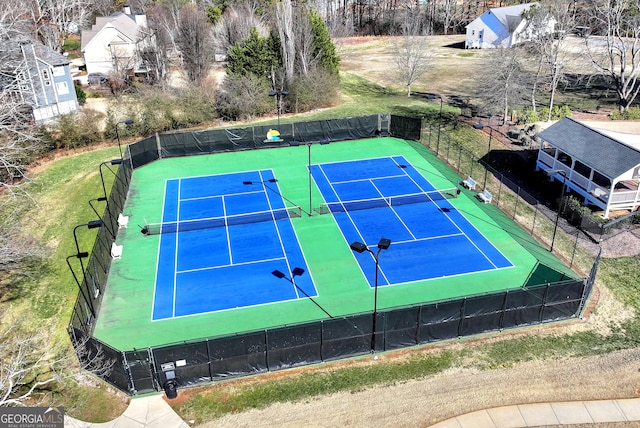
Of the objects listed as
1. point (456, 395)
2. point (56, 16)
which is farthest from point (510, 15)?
point (456, 395)

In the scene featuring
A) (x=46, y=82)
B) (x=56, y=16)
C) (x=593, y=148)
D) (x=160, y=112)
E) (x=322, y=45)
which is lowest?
(x=160, y=112)

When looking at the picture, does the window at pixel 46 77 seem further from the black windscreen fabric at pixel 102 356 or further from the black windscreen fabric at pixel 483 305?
the black windscreen fabric at pixel 483 305

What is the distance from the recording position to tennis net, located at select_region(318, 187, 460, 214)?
32750mm

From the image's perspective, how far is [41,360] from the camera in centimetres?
2130

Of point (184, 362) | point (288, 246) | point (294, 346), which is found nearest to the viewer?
point (184, 362)

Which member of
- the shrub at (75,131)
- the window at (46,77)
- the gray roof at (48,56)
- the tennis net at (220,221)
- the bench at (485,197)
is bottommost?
the tennis net at (220,221)

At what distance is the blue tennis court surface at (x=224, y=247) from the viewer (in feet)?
82.2

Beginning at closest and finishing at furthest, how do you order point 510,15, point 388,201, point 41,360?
point 41,360 < point 388,201 < point 510,15

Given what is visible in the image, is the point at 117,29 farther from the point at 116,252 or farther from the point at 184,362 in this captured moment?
the point at 184,362

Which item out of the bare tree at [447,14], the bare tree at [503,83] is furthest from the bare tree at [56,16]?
the bare tree at [447,14]

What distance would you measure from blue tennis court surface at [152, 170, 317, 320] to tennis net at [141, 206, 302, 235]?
1.7 inches

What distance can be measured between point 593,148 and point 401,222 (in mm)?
12460

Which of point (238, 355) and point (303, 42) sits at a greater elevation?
point (303, 42)

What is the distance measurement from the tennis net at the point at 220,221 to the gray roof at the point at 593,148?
17.0m
